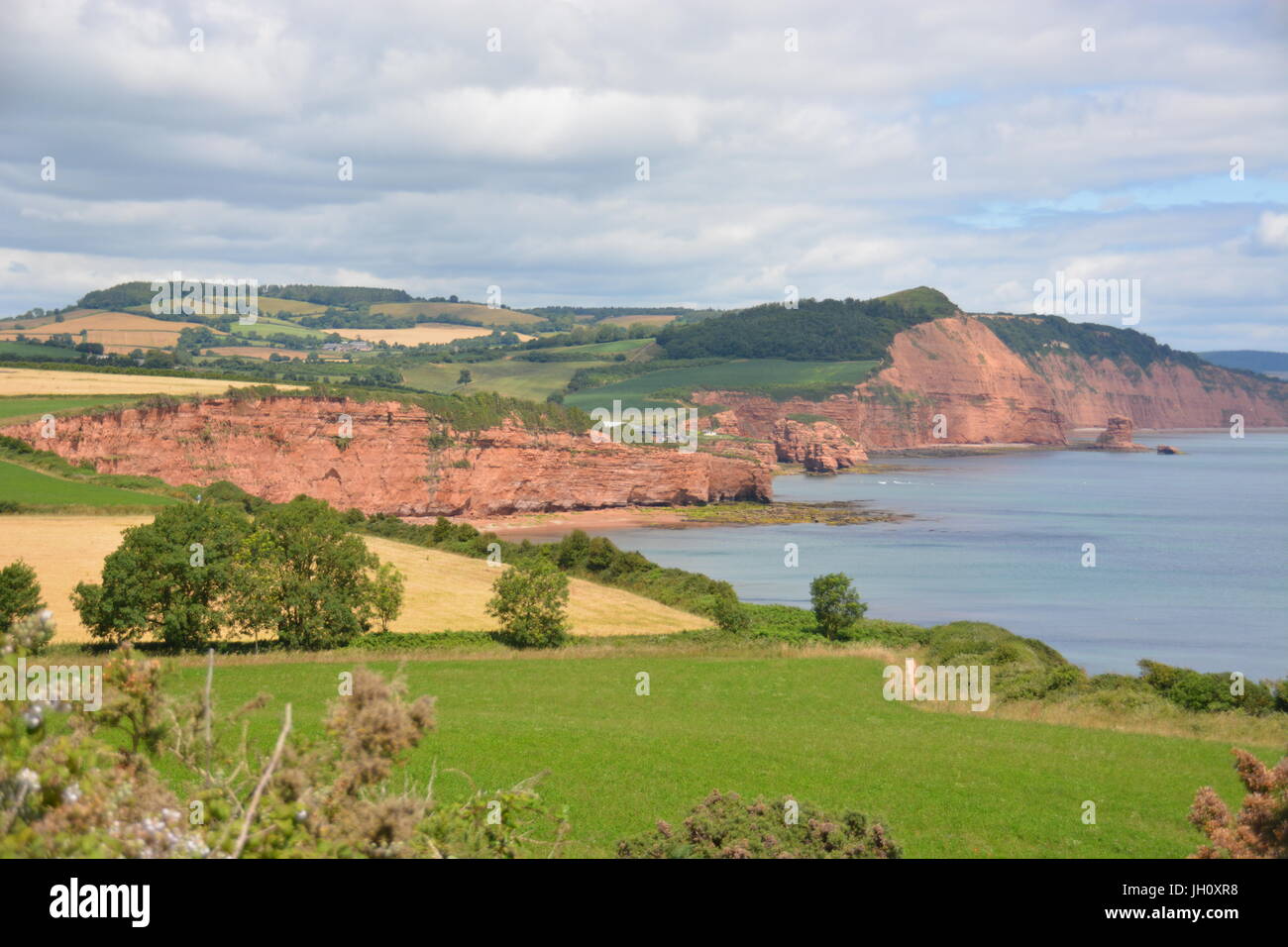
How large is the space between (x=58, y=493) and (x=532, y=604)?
42.4 metres

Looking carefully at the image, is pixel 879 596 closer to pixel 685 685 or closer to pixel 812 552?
pixel 812 552

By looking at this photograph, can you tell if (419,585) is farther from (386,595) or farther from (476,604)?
(386,595)

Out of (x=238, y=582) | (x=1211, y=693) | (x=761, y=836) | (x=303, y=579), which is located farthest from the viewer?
(x=303, y=579)

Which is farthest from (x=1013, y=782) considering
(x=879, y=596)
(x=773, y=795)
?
(x=879, y=596)

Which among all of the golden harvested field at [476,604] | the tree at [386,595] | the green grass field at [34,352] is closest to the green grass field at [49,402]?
the green grass field at [34,352]

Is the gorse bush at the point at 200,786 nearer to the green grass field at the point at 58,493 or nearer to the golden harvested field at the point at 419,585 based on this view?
the golden harvested field at the point at 419,585

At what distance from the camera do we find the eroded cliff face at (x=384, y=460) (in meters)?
90.9

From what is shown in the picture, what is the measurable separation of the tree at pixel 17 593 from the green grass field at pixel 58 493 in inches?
1226

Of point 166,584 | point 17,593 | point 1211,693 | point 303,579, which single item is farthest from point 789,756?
point 17,593

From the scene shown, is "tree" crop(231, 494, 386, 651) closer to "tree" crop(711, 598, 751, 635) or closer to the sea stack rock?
Result: "tree" crop(711, 598, 751, 635)

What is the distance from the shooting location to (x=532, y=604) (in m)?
45.9

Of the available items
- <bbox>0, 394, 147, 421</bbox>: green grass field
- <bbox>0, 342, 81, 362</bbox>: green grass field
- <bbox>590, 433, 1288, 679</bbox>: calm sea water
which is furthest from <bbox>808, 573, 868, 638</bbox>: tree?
<bbox>0, 342, 81, 362</bbox>: green grass field
